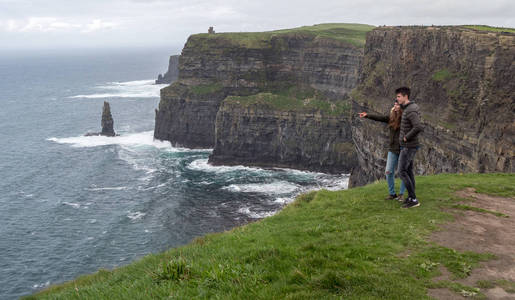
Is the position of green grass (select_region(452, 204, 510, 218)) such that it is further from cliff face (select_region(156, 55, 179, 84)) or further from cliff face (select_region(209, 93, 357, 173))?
cliff face (select_region(156, 55, 179, 84))

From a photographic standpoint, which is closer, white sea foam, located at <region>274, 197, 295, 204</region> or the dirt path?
the dirt path

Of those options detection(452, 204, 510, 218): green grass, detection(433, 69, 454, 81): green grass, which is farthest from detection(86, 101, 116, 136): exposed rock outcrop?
detection(452, 204, 510, 218): green grass

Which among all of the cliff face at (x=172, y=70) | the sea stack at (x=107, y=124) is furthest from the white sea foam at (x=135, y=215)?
the cliff face at (x=172, y=70)

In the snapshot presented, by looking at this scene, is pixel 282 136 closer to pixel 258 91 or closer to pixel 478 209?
pixel 258 91

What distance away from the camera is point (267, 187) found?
60.5 metres

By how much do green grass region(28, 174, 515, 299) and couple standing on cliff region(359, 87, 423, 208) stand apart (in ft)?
3.47

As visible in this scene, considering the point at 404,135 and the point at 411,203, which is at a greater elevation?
the point at 404,135

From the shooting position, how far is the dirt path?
795cm

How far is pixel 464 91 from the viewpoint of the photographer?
32.5 metres

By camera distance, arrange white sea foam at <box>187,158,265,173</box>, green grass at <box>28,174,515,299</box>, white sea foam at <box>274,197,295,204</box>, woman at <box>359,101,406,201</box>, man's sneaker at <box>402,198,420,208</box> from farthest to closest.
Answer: white sea foam at <box>187,158,265,173</box> → white sea foam at <box>274,197,295,204</box> → man's sneaker at <box>402,198,420,208</box> → woman at <box>359,101,406,201</box> → green grass at <box>28,174,515,299</box>

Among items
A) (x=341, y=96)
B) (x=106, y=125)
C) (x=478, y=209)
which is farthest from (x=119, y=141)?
(x=478, y=209)

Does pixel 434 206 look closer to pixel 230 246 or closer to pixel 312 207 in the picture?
pixel 312 207

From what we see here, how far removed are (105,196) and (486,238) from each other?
174 ft

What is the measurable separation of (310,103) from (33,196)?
48.5 metres
